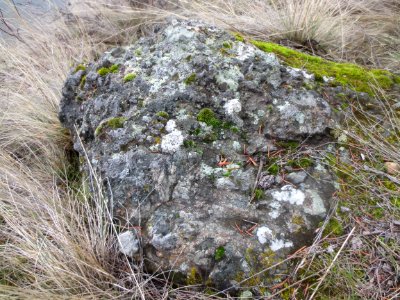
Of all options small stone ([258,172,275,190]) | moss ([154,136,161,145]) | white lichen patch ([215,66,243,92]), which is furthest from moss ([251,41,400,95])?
moss ([154,136,161,145])

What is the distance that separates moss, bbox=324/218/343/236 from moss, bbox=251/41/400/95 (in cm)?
81

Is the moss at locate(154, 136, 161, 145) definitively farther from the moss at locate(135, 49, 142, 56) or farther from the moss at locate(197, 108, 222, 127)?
the moss at locate(135, 49, 142, 56)

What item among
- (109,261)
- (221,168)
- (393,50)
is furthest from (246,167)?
(393,50)

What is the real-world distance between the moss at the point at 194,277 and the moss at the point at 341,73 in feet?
3.97

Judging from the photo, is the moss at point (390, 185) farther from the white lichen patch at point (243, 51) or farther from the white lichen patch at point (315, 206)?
the white lichen patch at point (243, 51)

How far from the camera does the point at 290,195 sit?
1.64 meters

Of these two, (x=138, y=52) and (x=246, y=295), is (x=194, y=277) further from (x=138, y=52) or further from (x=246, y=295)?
(x=138, y=52)

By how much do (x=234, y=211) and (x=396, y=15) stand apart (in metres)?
2.91

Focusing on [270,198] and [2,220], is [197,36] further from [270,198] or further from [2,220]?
[2,220]

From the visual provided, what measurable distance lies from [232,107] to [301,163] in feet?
1.37

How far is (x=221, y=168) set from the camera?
1.70 metres

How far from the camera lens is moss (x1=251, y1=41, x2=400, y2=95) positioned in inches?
82.0

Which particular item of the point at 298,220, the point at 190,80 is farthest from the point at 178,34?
the point at 298,220

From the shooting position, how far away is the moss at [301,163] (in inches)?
67.7
